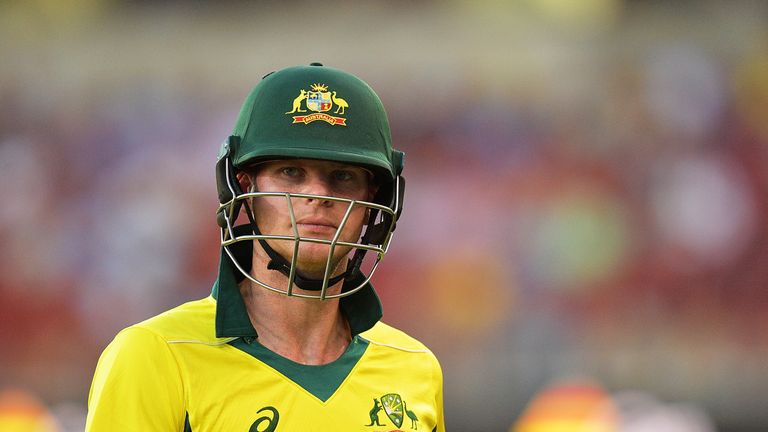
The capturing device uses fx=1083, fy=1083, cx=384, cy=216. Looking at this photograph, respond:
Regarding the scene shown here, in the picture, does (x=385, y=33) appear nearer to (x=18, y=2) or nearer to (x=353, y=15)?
(x=353, y=15)

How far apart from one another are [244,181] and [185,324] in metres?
0.38

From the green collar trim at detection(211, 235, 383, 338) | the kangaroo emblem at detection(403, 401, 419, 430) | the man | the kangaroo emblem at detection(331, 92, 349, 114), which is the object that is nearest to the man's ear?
the man

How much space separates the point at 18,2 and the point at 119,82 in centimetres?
110

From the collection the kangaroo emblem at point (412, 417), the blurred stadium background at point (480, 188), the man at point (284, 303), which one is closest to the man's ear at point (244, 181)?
the man at point (284, 303)

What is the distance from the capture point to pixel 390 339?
2707 millimetres

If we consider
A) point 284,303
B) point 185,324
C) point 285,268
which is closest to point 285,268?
point 285,268

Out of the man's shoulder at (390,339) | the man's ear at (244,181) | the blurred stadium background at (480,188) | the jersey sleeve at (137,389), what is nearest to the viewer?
the jersey sleeve at (137,389)

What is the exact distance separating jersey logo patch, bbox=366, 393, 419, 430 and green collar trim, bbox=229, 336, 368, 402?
0.10 metres

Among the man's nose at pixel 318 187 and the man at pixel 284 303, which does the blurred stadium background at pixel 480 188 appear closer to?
the man at pixel 284 303

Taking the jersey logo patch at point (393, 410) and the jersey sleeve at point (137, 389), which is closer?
the jersey sleeve at point (137, 389)

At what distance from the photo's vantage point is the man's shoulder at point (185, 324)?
7.29ft

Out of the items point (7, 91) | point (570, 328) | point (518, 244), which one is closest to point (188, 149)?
point (7, 91)

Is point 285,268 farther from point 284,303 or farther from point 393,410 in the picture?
point 393,410

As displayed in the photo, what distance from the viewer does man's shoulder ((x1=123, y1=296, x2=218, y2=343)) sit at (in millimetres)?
2223
